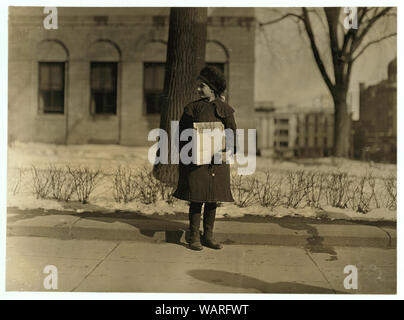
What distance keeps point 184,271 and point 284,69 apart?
24.3ft

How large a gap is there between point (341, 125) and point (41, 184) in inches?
264

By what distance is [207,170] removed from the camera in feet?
16.1

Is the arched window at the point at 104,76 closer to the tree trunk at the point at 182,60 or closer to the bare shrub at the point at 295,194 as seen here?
the tree trunk at the point at 182,60

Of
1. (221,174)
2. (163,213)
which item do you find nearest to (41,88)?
(163,213)

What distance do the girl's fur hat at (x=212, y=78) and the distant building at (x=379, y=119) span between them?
4656mm

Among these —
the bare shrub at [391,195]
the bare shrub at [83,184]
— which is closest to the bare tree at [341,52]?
the bare shrub at [391,195]

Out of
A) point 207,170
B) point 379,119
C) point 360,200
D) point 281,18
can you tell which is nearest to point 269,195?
point 360,200

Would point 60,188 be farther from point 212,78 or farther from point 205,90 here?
point 212,78

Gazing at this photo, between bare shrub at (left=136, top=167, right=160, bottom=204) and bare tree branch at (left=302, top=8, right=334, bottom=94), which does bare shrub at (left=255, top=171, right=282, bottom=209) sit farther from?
bare tree branch at (left=302, top=8, right=334, bottom=94)

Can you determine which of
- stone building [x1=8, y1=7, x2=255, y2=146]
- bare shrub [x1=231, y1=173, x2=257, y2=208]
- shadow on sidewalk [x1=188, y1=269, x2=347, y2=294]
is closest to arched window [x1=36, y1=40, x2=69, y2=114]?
stone building [x1=8, y1=7, x2=255, y2=146]

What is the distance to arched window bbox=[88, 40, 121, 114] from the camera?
44.6 ft

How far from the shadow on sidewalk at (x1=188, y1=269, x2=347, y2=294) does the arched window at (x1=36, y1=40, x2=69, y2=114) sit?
1058 cm
